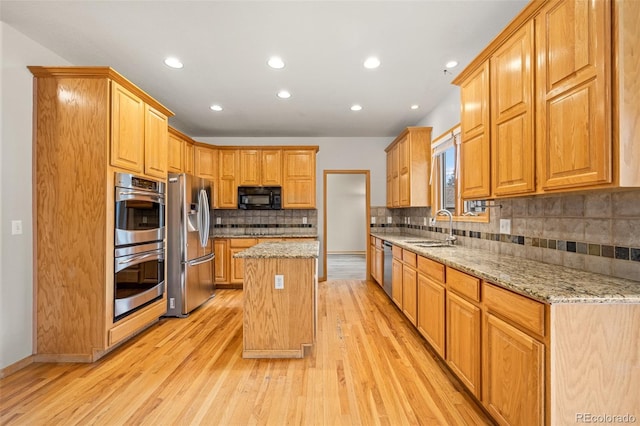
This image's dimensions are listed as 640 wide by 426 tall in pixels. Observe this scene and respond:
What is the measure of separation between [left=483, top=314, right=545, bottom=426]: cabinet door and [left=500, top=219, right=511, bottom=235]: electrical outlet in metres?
1.06

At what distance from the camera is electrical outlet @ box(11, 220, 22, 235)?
227 cm

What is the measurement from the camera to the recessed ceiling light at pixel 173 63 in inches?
109

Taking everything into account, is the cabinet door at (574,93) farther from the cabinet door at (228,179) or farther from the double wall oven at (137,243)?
the cabinet door at (228,179)

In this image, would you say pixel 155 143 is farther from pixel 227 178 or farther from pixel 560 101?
pixel 560 101

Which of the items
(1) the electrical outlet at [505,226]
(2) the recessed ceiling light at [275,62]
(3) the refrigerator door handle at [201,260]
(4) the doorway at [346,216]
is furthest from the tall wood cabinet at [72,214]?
(4) the doorway at [346,216]

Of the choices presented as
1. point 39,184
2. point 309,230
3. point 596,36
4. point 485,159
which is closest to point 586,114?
point 596,36

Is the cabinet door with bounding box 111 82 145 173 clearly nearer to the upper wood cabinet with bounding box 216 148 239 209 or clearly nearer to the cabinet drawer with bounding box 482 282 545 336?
the upper wood cabinet with bounding box 216 148 239 209

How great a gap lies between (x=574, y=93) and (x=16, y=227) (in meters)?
3.82

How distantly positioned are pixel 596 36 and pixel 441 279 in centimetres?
170

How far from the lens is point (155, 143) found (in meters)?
3.11

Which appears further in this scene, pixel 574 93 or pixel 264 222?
pixel 264 222

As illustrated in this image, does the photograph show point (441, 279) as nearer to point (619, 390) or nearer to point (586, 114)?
point (619, 390)

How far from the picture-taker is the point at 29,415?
1.81m

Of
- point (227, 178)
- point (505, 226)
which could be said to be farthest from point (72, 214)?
point (505, 226)
